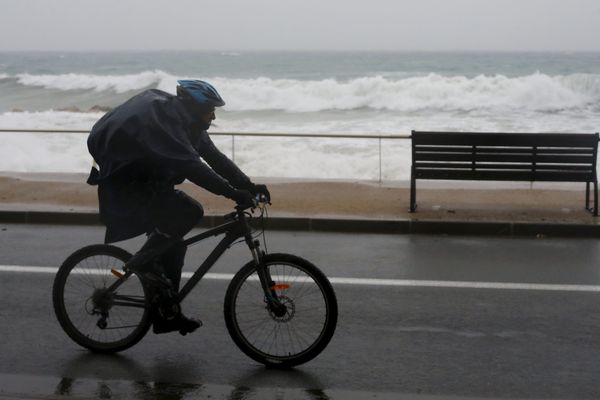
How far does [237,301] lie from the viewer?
5285 mm

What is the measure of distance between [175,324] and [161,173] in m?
0.92

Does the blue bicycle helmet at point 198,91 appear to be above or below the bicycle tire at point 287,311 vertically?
above

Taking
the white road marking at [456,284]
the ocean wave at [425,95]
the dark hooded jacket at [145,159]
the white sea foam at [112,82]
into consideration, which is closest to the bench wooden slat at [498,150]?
the white road marking at [456,284]

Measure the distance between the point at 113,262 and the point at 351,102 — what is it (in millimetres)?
38365

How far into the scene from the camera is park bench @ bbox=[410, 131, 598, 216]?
417 inches

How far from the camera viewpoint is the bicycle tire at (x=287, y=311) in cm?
519

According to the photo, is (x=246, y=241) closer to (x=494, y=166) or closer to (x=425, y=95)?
(x=494, y=166)

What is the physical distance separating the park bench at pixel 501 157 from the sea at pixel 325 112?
265 centimetres

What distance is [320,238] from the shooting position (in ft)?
31.7

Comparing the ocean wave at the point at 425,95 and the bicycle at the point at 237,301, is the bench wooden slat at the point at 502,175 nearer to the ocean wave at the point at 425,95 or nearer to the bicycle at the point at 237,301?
the bicycle at the point at 237,301

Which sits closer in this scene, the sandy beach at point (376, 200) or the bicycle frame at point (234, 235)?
the bicycle frame at point (234, 235)

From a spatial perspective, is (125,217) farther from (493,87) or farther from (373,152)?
(493,87)

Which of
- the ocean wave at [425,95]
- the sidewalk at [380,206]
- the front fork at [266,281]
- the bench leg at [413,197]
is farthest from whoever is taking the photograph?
the ocean wave at [425,95]

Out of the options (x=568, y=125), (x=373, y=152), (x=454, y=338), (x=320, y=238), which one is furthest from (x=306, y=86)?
(x=454, y=338)
